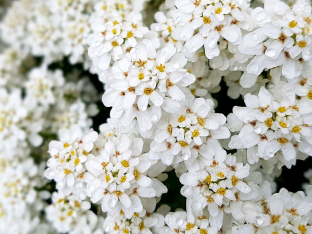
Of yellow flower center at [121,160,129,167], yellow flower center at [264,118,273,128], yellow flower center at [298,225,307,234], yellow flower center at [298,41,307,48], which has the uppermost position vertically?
yellow flower center at [298,41,307,48]

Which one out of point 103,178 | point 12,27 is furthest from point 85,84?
point 103,178

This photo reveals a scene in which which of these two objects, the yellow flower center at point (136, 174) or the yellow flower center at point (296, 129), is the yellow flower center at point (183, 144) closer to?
the yellow flower center at point (136, 174)

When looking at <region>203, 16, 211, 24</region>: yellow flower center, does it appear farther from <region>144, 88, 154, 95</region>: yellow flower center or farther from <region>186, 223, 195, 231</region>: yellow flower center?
<region>186, 223, 195, 231</region>: yellow flower center

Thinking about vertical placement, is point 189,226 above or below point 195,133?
below

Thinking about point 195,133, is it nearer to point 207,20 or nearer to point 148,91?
point 148,91

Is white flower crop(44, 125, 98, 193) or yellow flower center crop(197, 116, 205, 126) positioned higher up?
yellow flower center crop(197, 116, 205, 126)

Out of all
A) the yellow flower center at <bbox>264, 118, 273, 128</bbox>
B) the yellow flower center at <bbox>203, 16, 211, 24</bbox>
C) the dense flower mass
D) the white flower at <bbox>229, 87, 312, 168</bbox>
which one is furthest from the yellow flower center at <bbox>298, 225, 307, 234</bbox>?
the yellow flower center at <bbox>203, 16, 211, 24</bbox>

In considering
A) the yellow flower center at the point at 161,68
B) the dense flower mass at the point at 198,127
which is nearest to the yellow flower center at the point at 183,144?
the dense flower mass at the point at 198,127

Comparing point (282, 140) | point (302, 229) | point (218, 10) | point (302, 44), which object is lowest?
point (302, 229)

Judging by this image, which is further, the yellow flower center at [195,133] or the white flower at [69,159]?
the white flower at [69,159]

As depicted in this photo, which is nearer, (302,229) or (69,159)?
(302,229)

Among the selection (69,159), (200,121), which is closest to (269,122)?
(200,121)
